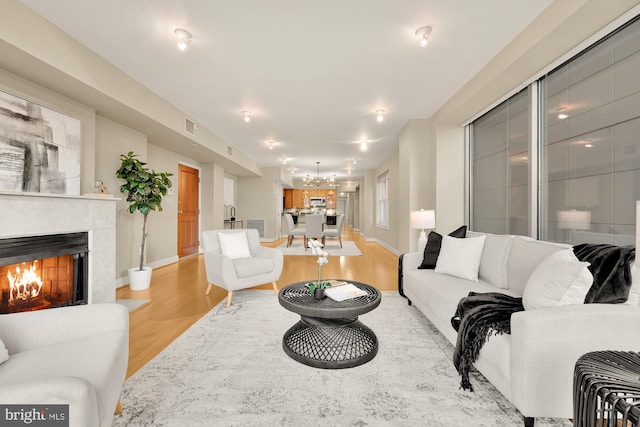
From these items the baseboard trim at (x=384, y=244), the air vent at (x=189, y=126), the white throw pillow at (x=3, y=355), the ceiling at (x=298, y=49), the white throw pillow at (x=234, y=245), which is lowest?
the baseboard trim at (x=384, y=244)

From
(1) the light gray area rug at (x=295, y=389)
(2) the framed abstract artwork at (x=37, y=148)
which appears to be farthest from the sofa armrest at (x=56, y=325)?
(2) the framed abstract artwork at (x=37, y=148)

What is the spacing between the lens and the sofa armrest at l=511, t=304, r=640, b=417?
134cm

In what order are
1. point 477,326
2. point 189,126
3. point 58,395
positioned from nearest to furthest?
1. point 58,395
2. point 477,326
3. point 189,126

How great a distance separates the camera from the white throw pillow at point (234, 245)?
3.58 m

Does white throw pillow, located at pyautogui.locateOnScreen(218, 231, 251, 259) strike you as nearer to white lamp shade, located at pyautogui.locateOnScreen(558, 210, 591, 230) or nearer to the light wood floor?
the light wood floor

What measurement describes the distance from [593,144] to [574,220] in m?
0.66

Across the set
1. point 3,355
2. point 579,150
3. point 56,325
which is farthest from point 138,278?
point 579,150

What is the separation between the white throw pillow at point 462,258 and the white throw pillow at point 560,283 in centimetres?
93

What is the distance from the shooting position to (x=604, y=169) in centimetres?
223

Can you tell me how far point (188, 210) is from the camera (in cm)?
669

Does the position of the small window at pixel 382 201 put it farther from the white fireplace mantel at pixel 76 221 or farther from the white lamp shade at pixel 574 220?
the white fireplace mantel at pixel 76 221

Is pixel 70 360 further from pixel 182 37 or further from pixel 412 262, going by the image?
pixel 412 262

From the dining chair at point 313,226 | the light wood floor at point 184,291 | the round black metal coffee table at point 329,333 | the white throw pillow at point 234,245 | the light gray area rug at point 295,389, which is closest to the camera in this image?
the light gray area rug at point 295,389

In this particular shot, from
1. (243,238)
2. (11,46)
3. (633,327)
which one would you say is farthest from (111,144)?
(633,327)
